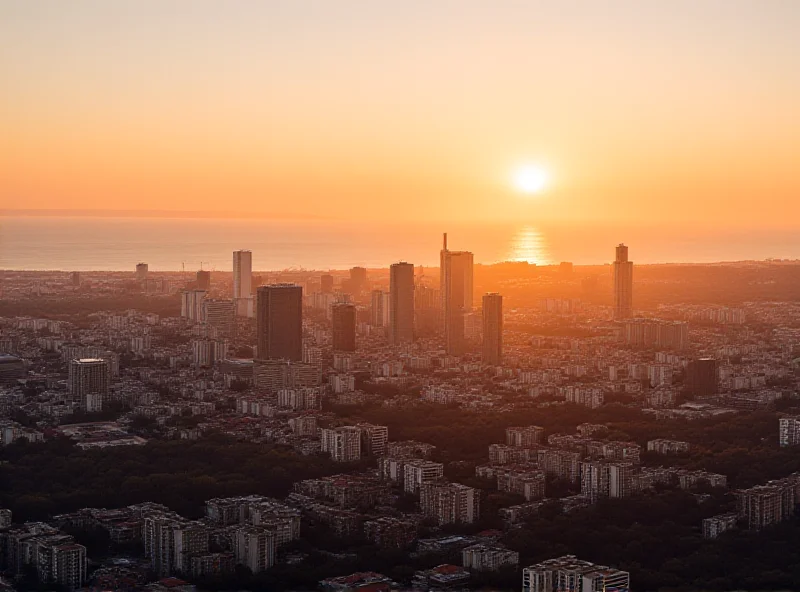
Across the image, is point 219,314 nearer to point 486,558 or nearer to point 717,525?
point 717,525

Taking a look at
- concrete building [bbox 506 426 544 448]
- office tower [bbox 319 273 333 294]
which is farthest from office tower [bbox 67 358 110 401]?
office tower [bbox 319 273 333 294]

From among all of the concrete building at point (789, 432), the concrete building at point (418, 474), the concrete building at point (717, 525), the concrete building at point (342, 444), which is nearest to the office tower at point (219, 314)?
the concrete building at point (342, 444)

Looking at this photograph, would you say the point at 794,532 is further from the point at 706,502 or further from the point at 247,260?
the point at 247,260

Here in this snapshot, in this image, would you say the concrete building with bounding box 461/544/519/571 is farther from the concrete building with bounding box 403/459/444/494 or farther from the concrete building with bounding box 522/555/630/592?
the concrete building with bounding box 403/459/444/494

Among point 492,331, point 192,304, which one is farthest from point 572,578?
point 192,304

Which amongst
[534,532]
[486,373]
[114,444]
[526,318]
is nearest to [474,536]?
[534,532]
